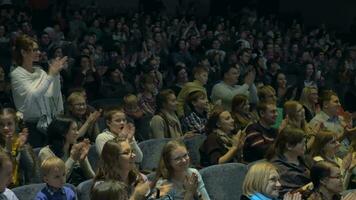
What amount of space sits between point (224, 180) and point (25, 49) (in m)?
1.78

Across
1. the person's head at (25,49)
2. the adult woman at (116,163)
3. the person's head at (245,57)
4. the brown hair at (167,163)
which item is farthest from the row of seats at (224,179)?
the person's head at (245,57)

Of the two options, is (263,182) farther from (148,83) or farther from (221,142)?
(148,83)

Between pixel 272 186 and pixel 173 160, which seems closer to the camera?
pixel 272 186

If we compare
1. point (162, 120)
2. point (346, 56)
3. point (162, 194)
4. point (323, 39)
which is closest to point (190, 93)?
point (162, 120)

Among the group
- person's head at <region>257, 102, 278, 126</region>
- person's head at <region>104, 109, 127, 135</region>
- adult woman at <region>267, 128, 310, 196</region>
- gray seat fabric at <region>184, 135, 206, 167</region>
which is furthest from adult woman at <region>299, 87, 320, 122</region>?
person's head at <region>104, 109, 127, 135</region>

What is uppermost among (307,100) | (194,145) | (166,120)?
(166,120)

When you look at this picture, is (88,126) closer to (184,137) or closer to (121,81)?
(184,137)

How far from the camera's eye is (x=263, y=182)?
4672 mm

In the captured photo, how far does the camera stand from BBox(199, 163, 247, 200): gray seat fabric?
17.7 feet

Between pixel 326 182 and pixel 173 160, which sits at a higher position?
pixel 173 160

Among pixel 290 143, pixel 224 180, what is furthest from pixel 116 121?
pixel 290 143

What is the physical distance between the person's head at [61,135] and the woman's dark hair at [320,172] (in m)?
1.56

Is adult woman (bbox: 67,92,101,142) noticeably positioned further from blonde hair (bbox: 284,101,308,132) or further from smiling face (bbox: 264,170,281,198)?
smiling face (bbox: 264,170,281,198)

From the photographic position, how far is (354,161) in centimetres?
618
